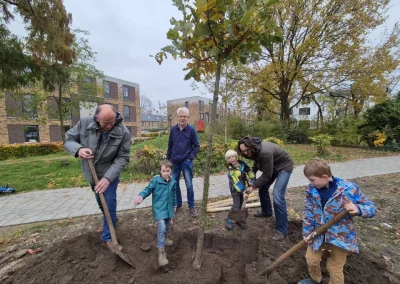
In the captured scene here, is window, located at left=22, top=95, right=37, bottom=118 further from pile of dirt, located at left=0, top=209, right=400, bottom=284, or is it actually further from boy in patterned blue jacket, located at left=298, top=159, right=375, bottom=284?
boy in patterned blue jacket, located at left=298, top=159, right=375, bottom=284

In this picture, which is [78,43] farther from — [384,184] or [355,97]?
[355,97]

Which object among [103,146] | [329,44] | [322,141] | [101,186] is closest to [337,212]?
[101,186]

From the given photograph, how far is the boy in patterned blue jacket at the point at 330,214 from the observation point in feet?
6.12

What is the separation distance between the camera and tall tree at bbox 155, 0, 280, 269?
5.76 ft

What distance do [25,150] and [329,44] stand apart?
2362 cm

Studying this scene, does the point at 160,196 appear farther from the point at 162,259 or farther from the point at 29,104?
the point at 29,104

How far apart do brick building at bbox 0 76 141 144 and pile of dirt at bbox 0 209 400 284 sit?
14.5 meters

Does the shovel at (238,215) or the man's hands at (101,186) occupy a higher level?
the man's hands at (101,186)

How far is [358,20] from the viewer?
12820 millimetres

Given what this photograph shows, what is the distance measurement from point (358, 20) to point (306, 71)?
3792mm

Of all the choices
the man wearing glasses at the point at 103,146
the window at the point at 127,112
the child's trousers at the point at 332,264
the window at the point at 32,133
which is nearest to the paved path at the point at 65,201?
the man wearing glasses at the point at 103,146

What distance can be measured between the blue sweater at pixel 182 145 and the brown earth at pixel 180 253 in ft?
3.53

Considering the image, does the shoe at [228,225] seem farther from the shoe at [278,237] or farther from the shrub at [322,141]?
the shrub at [322,141]

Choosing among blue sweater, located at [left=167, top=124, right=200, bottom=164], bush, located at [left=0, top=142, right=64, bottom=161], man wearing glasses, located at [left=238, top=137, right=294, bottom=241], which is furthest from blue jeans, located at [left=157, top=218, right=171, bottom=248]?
bush, located at [left=0, top=142, right=64, bottom=161]
